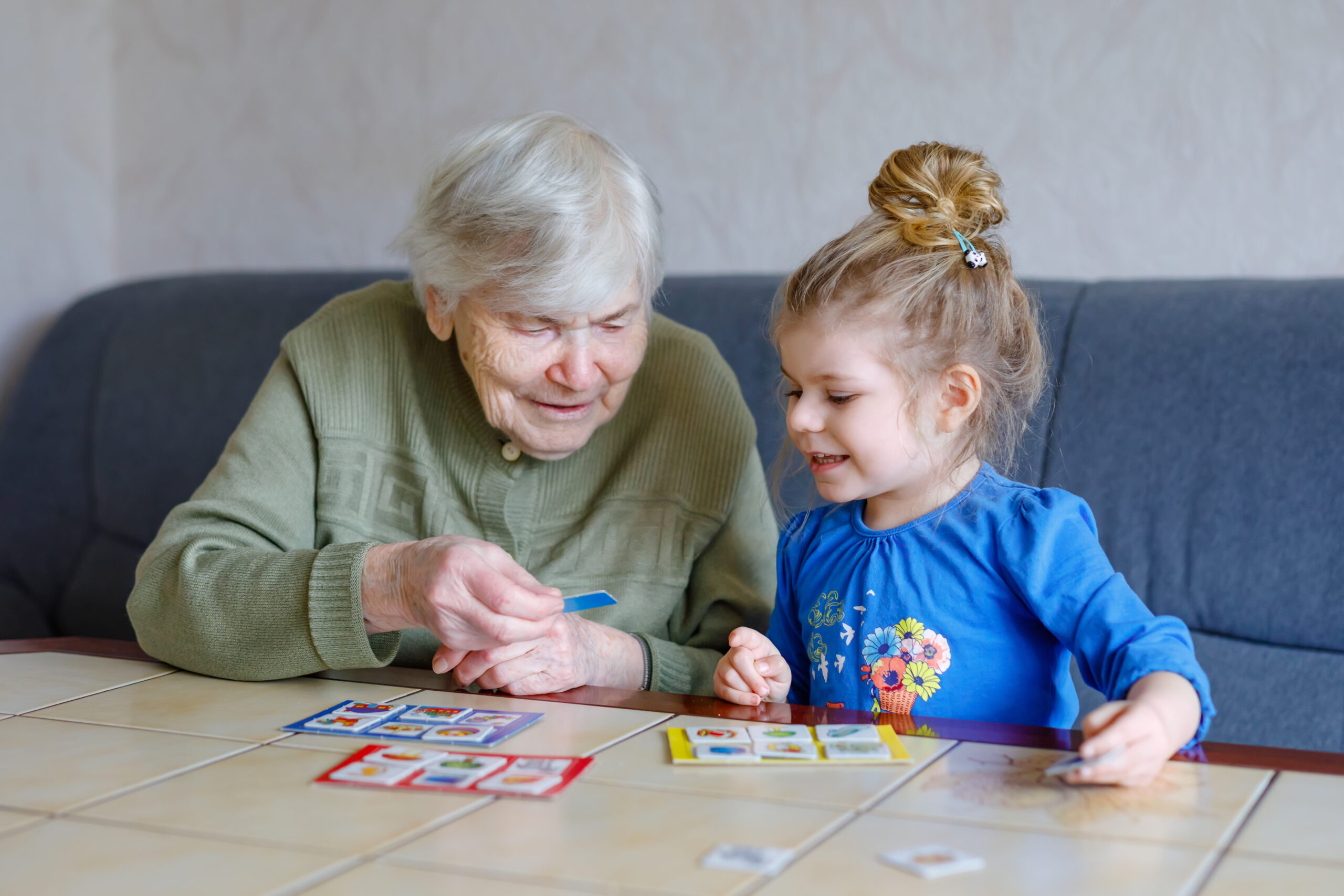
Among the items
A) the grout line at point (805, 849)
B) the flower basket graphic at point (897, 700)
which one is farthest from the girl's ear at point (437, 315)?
the grout line at point (805, 849)

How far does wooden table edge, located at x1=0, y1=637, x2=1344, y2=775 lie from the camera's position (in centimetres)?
93

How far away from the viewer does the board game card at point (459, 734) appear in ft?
3.21

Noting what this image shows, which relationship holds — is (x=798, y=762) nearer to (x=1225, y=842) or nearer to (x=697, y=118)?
(x=1225, y=842)

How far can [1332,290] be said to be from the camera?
5.66 ft

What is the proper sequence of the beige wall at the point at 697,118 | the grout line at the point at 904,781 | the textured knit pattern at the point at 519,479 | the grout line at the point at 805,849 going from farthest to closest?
the beige wall at the point at 697,118 → the textured knit pattern at the point at 519,479 → the grout line at the point at 904,781 → the grout line at the point at 805,849

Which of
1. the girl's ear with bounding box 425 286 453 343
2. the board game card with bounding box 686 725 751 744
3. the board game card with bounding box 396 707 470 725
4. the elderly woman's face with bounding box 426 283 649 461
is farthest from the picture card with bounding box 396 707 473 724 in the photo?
the girl's ear with bounding box 425 286 453 343

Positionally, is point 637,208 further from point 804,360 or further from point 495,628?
point 495,628

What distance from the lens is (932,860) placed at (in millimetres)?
719

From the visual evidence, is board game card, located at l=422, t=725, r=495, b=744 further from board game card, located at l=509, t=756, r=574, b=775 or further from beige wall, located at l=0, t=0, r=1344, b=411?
beige wall, located at l=0, t=0, r=1344, b=411

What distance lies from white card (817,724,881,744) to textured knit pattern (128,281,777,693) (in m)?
0.48

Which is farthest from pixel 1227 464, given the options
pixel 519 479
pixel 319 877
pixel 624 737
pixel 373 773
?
pixel 319 877

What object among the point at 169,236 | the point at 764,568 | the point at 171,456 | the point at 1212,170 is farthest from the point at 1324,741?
the point at 169,236

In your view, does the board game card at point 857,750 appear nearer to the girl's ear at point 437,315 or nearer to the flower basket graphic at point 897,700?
the flower basket graphic at point 897,700

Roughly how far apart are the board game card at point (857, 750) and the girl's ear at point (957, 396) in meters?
0.47
